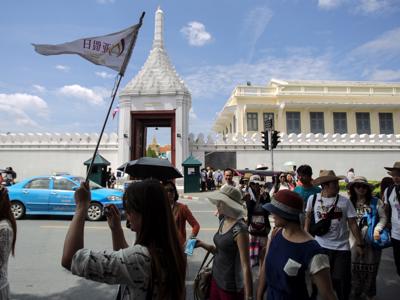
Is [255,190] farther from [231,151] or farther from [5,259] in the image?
[231,151]

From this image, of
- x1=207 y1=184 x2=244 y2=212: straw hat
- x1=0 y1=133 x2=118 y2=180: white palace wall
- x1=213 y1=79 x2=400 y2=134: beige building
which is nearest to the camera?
x1=207 y1=184 x2=244 y2=212: straw hat

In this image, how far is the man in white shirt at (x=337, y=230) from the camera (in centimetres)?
393

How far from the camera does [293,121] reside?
32750 millimetres

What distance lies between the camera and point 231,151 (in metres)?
24.3

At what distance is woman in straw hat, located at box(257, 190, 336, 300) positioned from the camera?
89.4 inches

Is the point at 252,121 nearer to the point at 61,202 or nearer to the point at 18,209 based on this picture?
the point at 61,202

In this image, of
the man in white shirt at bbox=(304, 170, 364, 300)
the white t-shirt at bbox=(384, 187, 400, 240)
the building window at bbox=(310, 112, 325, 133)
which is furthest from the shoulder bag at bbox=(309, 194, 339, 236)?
the building window at bbox=(310, 112, 325, 133)

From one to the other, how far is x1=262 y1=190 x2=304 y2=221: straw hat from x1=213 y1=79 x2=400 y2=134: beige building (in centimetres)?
2979

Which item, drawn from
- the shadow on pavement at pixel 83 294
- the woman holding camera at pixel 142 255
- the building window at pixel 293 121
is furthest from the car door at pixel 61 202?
the building window at pixel 293 121

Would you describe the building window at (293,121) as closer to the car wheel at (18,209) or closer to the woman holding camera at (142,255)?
the car wheel at (18,209)

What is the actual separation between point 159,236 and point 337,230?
3001 millimetres

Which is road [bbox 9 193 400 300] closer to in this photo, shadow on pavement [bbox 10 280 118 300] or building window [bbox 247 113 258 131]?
shadow on pavement [bbox 10 280 118 300]

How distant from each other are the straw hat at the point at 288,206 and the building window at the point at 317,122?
1261 inches

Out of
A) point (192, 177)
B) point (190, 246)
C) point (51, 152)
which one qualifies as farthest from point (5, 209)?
point (51, 152)
